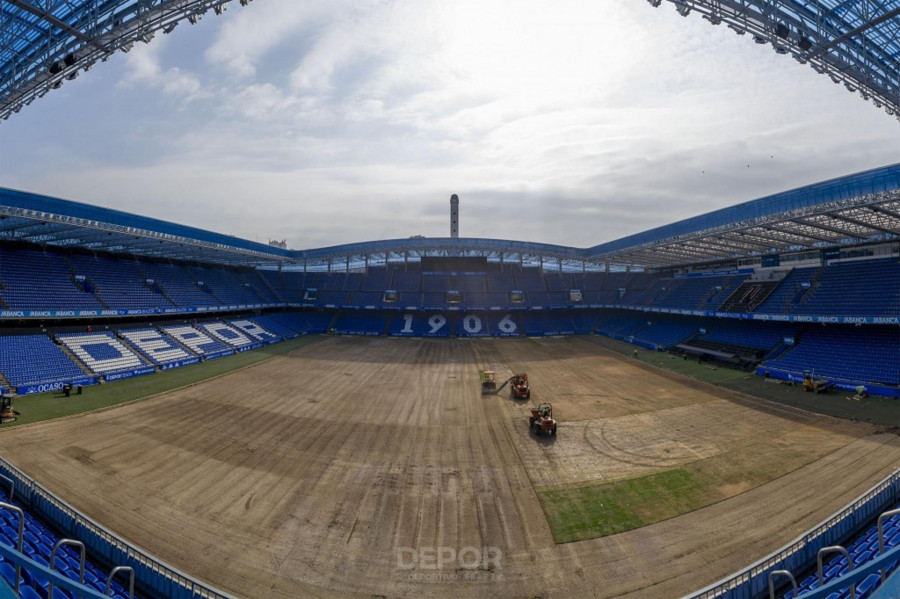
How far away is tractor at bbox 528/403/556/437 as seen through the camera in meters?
18.6

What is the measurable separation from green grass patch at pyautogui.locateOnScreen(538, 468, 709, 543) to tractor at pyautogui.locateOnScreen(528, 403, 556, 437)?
479cm

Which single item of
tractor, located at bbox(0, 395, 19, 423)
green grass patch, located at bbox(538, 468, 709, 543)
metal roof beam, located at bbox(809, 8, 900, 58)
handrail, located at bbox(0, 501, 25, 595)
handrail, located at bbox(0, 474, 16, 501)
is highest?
metal roof beam, located at bbox(809, 8, 900, 58)

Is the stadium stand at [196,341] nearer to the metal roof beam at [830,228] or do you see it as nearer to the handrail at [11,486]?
the handrail at [11,486]

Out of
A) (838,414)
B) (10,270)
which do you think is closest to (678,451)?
(838,414)

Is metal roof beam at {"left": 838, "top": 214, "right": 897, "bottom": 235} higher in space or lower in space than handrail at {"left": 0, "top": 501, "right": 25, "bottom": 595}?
higher

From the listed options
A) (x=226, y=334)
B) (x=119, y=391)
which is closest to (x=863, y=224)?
(x=119, y=391)

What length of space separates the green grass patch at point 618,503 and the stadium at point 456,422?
110mm

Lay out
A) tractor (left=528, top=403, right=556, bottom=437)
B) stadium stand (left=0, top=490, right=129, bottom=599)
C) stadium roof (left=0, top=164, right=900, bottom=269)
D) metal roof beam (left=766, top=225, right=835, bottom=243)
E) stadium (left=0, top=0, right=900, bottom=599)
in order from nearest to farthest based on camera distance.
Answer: stadium stand (left=0, top=490, right=129, bottom=599) → stadium (left=0, top=0, right=900, bottom=599) → tractor (left=528, top=403, right=556, bottom=437) → stadium roof (left=0, top=164, right=900, bottom=269) → metal roof beam (left=766, top=225, right=835, bottom=243)

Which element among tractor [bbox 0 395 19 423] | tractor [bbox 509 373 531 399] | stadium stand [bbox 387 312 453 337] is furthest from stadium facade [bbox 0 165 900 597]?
tractor [bbox 509 373 531 399]

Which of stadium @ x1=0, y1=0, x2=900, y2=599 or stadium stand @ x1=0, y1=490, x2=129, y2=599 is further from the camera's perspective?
stadium @ x1=0, y1=0, x2=900, y2=599

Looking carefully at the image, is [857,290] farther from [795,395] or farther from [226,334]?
[226,334]

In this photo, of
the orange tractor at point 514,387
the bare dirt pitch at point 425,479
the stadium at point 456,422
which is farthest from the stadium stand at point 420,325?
the bare dirt pitch at point 425,479

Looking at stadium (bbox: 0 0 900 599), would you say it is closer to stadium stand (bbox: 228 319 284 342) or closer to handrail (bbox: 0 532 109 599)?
handrail (bbox: 0 532 109 599)

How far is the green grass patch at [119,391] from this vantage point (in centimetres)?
2058
